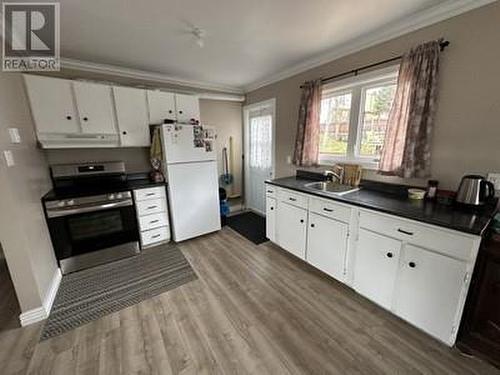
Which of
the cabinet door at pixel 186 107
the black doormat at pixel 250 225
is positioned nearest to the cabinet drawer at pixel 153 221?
the black doormat at pixel 250 225

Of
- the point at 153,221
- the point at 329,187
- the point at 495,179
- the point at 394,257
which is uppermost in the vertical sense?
the point at 495,179

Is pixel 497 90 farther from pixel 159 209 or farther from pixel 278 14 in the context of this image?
pixel 159 209

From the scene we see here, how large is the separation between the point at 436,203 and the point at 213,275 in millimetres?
2271

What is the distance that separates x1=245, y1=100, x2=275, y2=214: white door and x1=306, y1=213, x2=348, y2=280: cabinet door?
1.59 m

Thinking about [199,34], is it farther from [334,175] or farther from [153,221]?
[153,221]

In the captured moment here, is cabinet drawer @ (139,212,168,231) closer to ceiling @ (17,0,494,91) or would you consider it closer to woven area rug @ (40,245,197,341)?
woven area rug @ (40,245,197,341)

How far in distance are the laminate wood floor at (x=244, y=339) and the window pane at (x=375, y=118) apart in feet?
5.10

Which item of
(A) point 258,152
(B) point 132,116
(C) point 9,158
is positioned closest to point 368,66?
(A) point 258,152

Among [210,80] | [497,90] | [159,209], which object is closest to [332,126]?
[497,90]

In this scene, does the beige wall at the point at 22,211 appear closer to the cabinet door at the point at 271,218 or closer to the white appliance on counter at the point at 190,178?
the white appliance on counter at the point at 190,178

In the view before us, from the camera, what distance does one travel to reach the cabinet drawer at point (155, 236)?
113 inches

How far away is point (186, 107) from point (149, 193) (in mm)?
1465

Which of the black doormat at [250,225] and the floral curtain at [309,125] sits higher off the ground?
the floral curtain at [309,125]

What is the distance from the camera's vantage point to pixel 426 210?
1597mm
